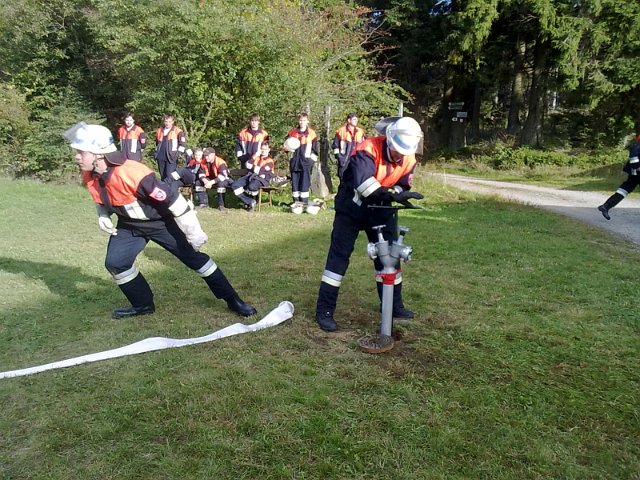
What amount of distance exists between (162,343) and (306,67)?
34.8ft

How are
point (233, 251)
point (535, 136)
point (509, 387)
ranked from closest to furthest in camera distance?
point (509, 387) → point (233, 251) → point (535, 136)

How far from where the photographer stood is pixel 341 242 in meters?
4.54

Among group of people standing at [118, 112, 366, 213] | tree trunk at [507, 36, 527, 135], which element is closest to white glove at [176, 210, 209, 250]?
group of people standing at [118, 112, 366, 213]

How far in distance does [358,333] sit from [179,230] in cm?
192

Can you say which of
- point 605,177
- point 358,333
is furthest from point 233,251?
point 605,177

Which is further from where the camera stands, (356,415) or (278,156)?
(278,156)

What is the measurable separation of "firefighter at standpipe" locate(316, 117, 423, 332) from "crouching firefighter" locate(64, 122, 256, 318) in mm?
926

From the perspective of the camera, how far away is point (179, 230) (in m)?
4.77

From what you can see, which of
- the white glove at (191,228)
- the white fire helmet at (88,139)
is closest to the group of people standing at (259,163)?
the white glove at (191,228)

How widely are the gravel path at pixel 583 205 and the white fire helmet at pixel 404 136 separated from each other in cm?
602

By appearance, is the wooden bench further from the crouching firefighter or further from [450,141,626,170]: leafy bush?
[450,141,626,170]: leafy bush

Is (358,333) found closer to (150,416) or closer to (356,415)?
(356,415)

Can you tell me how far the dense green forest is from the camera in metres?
12.6

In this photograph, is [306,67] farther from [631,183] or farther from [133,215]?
[133,215]
